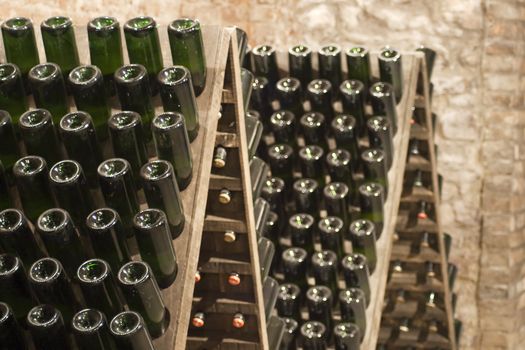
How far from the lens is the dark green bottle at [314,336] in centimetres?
260

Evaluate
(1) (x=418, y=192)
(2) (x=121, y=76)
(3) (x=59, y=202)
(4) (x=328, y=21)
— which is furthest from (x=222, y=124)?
(4) (x=328, y=21)

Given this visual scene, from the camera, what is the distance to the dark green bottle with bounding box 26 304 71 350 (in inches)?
60.3

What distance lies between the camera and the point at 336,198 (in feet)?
8.96

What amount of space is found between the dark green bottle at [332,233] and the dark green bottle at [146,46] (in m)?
0.98

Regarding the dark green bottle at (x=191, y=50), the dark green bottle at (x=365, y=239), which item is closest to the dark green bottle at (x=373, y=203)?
the dark green bottle at (x=365, y=239)

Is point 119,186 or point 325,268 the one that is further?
point 325,268

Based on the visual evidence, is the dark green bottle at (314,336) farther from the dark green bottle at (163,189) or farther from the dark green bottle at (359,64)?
the dark green bottle at (163,189)

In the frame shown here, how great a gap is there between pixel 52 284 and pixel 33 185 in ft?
0.66

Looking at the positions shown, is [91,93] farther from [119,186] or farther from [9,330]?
[9,330]

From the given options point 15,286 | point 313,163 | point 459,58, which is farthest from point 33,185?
point 459,58

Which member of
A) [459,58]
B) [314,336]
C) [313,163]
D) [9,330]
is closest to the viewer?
[9,330]

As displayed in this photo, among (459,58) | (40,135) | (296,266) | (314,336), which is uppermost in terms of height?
(40,135)

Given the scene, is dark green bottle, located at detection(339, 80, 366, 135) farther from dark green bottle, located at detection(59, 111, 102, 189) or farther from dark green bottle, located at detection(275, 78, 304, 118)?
dark green bottle, located at detection(59, 111, 102, 189)

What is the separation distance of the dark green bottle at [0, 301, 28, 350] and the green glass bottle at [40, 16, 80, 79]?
1.76 feet
